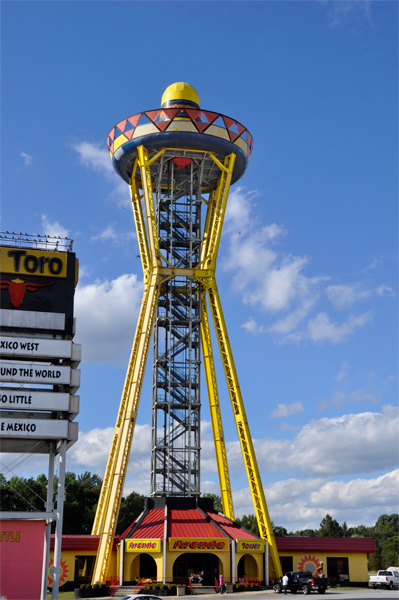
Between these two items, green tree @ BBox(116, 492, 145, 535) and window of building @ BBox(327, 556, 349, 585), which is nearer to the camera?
window of building @ BBox(327, 556, 349, 585)

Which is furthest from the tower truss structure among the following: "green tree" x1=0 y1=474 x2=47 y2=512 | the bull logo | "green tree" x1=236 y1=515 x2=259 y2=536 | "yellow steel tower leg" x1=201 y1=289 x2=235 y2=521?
"green tree" x1=236 y1=515 x2=259 y2=536

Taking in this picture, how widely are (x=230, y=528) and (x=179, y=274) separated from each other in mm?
21202

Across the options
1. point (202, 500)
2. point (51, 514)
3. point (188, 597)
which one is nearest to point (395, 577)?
point (202, 500)

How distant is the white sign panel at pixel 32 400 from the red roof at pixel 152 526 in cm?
1528

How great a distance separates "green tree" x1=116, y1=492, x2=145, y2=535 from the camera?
92438 mm

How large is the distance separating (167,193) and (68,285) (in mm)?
27888

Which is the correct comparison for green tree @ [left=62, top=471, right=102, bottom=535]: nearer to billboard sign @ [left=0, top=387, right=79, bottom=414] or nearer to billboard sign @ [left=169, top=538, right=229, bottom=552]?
billboard sign @ [left=169, top=538, right=229, bottom=552]

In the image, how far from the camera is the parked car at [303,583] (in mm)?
45625

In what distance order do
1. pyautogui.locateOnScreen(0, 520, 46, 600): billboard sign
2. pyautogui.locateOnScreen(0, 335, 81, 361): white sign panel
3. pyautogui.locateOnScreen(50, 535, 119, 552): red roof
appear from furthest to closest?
pyautogui.locateOnScreen(50, 535, 119, 552): red roof → pyautogui.locateOnScreen(0, 335, 81, 361): white sign panel → pyautogui.locateOnScreen(0, 520, 46, 600): billboard sign

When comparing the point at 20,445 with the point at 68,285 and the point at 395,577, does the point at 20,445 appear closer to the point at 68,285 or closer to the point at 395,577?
the point at 68,285

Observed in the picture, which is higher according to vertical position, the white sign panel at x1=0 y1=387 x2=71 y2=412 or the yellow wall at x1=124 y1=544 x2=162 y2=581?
the white sign panel at x1=0 y1=387 x2=71 y2=412

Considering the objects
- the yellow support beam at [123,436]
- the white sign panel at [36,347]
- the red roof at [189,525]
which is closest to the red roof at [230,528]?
the red roof at [189,525]

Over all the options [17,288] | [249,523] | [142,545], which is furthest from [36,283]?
[249,523]

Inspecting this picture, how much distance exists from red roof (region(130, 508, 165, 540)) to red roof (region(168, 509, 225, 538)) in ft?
2.07
